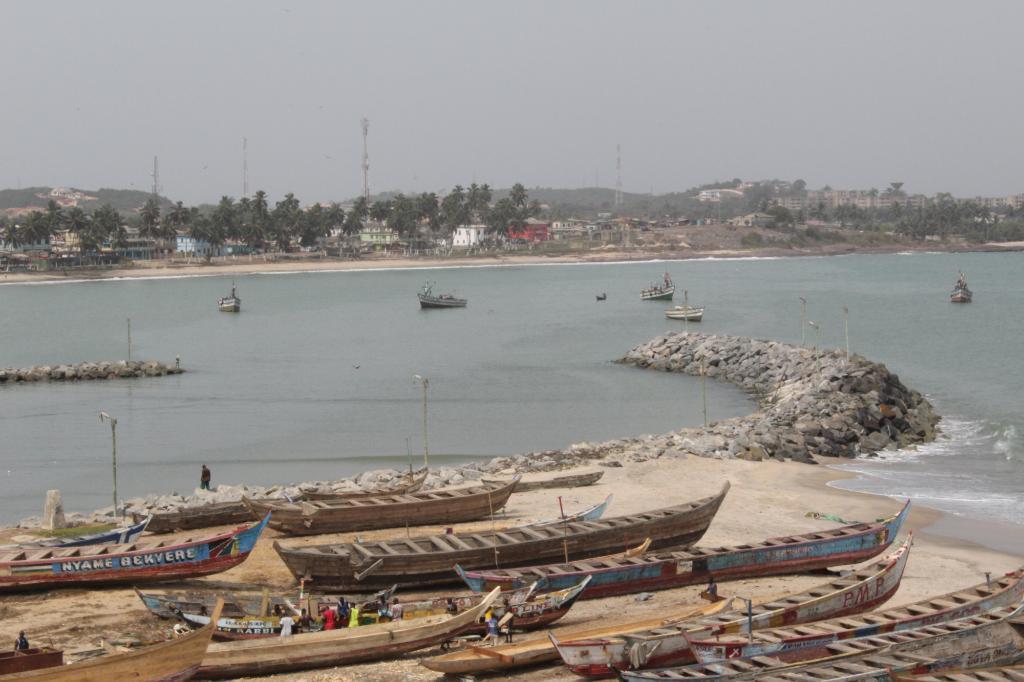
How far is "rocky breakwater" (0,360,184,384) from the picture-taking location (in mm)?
68750

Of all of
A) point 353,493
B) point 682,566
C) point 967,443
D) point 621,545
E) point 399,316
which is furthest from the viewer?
point 399,316

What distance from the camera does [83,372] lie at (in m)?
69.6

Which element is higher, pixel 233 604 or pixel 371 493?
pixel 233 604

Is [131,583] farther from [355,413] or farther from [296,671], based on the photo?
Answer: [355,413]

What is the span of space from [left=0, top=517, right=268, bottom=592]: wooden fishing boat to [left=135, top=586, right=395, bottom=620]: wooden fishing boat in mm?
1593

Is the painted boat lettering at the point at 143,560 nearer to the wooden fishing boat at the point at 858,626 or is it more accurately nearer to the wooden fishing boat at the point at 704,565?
the wooden fishing boat at the point at 704,565

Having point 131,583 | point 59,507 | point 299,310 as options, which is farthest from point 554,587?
point 299,310

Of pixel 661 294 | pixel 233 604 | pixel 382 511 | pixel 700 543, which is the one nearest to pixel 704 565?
pixel 700 543

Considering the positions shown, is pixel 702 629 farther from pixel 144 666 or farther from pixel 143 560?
pixel 143 560

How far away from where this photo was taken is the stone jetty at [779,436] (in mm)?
35469

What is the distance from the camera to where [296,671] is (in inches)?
765

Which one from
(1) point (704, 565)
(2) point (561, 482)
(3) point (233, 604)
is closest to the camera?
(3) point (233, 604)

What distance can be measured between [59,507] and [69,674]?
14.1m

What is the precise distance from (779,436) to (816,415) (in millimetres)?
4106
